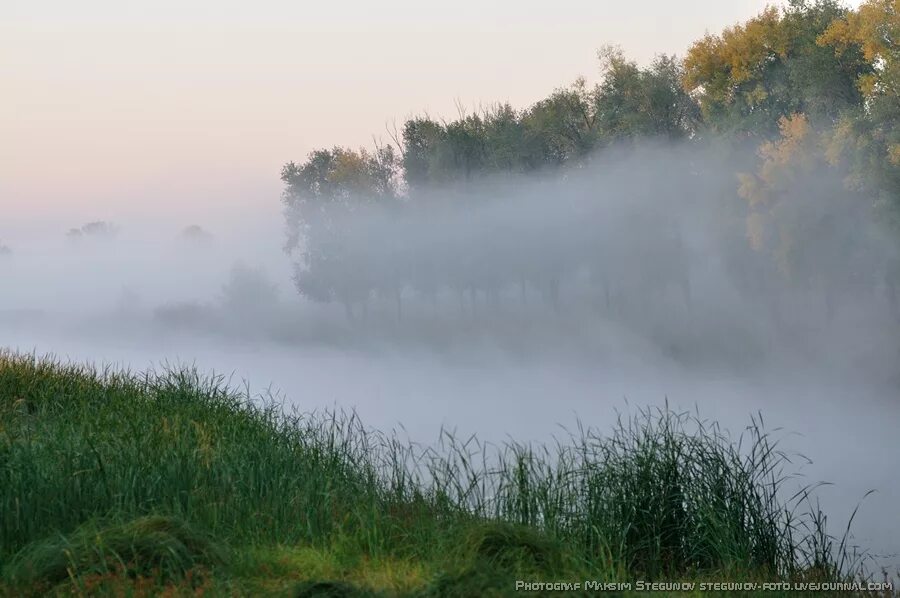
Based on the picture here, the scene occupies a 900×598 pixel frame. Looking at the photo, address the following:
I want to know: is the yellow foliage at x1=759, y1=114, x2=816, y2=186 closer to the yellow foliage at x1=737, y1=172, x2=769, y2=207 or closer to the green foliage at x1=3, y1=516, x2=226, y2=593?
the yellow foliage at x1=737, y1=172, x2=769, y2=207

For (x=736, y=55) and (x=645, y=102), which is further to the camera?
(x=645, y=102)

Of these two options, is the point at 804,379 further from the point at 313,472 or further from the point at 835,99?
the point at 313,472

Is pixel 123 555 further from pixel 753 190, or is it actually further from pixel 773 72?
pixel 773 72

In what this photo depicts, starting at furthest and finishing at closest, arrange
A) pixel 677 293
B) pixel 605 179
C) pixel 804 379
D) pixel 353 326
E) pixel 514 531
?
pixel 353 326 → pixel 677 293 → pixel 605 179 → pixel 804 379 → pixel 514 531

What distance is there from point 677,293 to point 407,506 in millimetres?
47690

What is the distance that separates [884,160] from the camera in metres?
31.3

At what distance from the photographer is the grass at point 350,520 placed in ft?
23.1

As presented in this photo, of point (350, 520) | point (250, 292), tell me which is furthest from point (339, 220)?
point (350, 520)

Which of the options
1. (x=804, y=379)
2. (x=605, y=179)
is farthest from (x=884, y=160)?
(x=605, y=179)

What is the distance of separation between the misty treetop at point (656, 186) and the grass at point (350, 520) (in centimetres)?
2519

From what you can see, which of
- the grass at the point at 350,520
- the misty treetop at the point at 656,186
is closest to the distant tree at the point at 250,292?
the misty treetop at the point at 656,186

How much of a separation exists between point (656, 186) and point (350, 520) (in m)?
41.0

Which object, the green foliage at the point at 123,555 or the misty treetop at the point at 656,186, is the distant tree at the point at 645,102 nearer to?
the misty treetop at the point at 656,186

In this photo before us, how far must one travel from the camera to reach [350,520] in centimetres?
886
